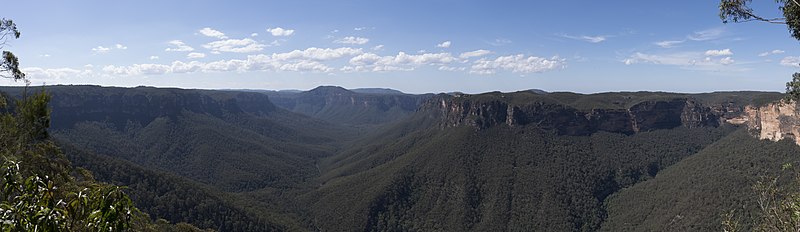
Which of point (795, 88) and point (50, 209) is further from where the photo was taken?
point (795, 88)

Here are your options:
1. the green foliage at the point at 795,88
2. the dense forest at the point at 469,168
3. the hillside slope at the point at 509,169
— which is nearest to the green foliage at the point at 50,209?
the green foliage at the point at 795,88

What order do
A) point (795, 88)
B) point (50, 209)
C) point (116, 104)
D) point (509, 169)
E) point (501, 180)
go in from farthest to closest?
point (116, 104), point (509, 169), point (501, 180), point (795, 88), point (50, 209)

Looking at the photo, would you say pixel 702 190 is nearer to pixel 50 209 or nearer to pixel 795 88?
pixel 795 88

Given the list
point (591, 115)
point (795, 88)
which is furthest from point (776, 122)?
point (795, 88)

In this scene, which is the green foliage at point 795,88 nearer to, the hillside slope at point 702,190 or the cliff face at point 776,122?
the hillside slope at point 702,190

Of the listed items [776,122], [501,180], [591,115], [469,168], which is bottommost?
[501,180]
